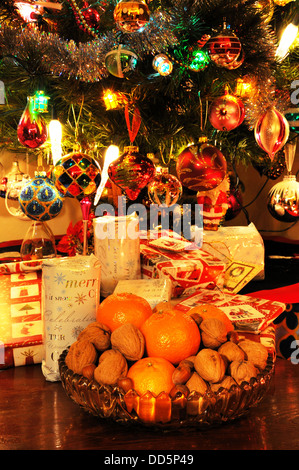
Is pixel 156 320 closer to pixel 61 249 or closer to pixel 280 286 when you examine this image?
pixel 280 286

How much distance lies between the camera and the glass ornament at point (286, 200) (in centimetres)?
146

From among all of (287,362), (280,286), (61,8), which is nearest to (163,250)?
(280,286)

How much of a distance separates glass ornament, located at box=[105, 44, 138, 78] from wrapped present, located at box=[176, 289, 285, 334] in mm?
443

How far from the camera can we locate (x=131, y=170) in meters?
1.06

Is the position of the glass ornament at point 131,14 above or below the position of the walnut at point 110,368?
above

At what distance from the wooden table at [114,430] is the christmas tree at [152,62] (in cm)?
54

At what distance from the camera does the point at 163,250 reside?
3.84 feet

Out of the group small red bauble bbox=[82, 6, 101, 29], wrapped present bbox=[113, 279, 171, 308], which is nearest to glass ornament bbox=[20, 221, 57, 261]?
wrapped present bbox=[113, 279, 171, 308]

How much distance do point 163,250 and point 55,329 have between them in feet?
1.51

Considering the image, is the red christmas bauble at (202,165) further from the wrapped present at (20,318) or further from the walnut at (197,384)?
the walnut at (197,384)

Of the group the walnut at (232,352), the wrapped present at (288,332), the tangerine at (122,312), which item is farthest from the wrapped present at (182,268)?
the walnut at (232,352)

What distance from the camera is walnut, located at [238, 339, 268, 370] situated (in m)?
0.66

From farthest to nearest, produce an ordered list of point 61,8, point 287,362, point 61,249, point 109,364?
1. point 61,249
2. point 61,8
3. point 287,362
4. point 109,364

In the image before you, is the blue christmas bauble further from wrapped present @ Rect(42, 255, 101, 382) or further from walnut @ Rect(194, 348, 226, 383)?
walnut @ Rect(194, 348, 226, 383)
